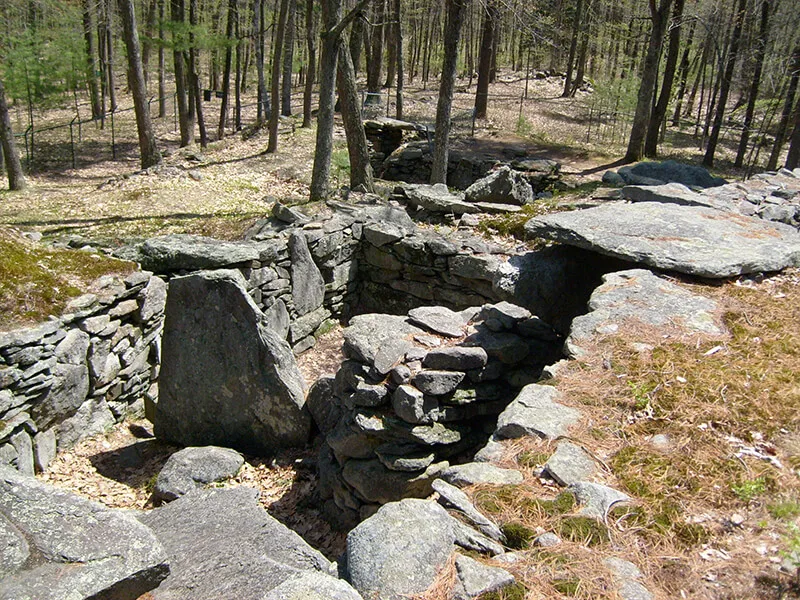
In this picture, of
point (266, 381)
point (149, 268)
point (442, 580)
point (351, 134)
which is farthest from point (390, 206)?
point (442, 580)

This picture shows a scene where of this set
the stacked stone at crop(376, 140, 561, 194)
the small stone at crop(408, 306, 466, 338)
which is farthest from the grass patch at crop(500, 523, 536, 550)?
the stacked stone at crop(376, 140, 561, 194)

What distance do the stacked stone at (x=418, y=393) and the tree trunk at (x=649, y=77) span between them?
13632mm

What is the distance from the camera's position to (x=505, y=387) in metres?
5.08

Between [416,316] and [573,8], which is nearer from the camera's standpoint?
[416,316]

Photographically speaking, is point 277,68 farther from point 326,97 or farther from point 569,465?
point 569,465

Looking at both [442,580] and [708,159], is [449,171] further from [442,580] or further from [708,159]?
[442,580]

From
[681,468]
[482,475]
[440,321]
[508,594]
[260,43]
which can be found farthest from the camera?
[260,43]

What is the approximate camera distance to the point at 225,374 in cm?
605

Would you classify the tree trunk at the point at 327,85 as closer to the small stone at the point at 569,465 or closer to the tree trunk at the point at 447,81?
the tree trunk at the point at 447,81

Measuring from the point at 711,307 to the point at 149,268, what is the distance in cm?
587

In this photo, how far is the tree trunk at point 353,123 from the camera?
1218cm

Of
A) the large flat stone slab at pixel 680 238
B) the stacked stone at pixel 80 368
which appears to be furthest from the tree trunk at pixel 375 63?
the large flat stone slab at pixel 680 238

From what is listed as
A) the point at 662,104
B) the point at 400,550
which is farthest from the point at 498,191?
the point at 662,104

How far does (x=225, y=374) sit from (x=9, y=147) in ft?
43.1
